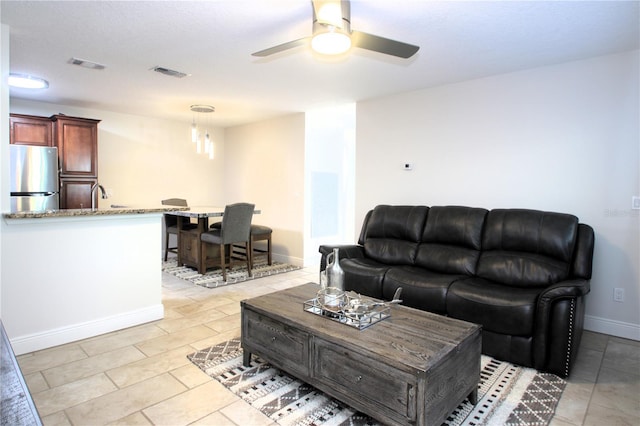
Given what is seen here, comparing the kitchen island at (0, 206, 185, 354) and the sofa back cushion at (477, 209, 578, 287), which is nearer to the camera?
the kitchen island at (0, 206, 185, 354)

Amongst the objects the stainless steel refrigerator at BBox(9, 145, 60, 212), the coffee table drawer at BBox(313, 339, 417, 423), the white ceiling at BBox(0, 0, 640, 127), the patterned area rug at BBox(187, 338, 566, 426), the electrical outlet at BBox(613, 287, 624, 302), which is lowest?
the patterned area rug at BBox(187, 338, 566, 426)

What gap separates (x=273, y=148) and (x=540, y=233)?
426 cm

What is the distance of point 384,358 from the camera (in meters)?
1.69

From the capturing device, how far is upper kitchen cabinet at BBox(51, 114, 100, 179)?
4.76m

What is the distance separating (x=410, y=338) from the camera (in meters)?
1.87

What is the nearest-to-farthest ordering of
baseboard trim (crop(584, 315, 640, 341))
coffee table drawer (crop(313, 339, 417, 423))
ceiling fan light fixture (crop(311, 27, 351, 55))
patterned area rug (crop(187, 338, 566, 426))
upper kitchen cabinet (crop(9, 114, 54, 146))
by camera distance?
coffee table drawer (crop(313, 339, 417, 423)), patterned area rug (crop(187, 338, 566, 426)), ceiling fan light fixture (crop(311, 27, 351, 55)), baseboard trim (crop(584, 315, 640, 341)), upper kitchen cabinet (crop(9, 114, 54, 146))

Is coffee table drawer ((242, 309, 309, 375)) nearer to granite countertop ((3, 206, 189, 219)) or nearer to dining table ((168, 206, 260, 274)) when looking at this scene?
granite countertop ((3, 206, 189, 219))

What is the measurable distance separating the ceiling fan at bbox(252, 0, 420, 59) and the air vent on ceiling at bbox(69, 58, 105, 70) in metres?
2.02

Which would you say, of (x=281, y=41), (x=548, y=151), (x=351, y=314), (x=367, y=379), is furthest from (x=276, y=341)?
(x=548, y=151)

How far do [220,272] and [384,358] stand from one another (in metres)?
3.86

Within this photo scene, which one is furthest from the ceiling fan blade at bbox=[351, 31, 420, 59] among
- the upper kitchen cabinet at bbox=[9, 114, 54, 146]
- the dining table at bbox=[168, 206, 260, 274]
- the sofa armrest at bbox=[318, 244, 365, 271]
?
the upper kitchen cabinet at bbox=[9, 114, 54, 146]

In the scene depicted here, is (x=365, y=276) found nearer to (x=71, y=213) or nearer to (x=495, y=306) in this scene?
(x=495, y=306)

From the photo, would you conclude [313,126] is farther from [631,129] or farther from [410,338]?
[410,338]

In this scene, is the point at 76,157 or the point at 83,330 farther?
the point at 76,157
